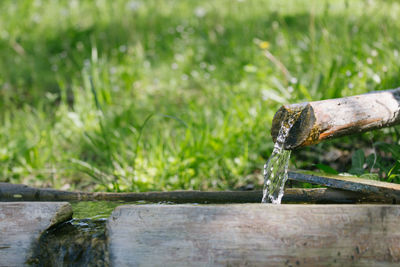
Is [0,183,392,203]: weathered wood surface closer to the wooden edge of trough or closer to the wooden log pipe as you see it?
the wooden edge of trough

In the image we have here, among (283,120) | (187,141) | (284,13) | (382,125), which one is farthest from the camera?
(284,13)

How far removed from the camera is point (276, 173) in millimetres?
2051

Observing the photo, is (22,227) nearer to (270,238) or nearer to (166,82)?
(270,238)

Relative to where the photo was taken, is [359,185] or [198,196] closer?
[359,185]

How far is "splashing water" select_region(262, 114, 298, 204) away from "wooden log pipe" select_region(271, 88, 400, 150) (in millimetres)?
102

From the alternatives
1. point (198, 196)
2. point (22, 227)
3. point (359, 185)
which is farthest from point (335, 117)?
point (22, 227)

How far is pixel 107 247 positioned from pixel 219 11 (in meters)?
4.07

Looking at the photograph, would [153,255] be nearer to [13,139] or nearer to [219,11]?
[13,139]

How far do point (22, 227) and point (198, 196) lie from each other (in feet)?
2.68

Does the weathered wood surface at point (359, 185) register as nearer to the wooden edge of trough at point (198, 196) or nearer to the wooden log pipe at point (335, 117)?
the wooden edge of trough at point (198, 196)

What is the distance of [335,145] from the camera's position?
9.45ft

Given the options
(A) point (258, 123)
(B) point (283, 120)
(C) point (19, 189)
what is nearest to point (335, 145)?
(A) point (258, 123)

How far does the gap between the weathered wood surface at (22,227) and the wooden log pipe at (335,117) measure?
1000 millimetres

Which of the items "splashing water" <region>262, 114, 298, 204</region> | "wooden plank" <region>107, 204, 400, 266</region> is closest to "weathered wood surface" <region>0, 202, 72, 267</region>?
"wooden plank" <region>107, 204, 400, 266</region>
